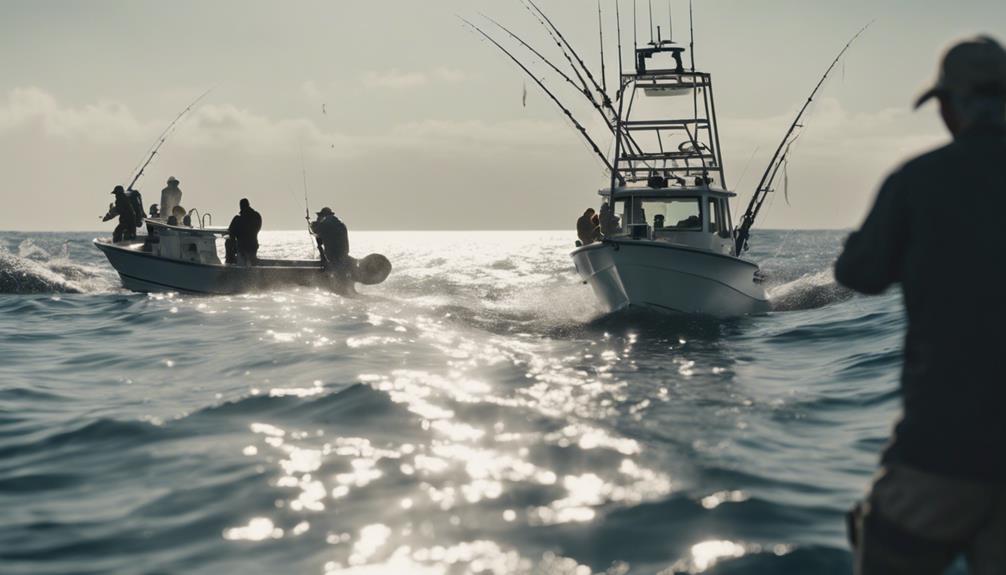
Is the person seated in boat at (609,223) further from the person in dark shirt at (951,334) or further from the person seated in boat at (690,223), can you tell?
the person in dark shirt at (951,334)

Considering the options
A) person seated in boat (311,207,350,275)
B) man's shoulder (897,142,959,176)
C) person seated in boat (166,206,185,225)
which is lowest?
person seated in boat (311,207,350,275)

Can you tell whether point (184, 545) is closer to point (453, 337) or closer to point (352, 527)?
point (352, 527)

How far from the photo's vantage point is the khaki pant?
2541 millimetres

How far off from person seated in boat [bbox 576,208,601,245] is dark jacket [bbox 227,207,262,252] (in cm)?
710

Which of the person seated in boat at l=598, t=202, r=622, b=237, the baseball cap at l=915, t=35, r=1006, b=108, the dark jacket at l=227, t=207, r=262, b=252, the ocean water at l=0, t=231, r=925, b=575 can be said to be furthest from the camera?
the dark jacket at l=227, t=207, r=262, b=252

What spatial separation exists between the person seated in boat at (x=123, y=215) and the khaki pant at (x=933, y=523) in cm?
2257

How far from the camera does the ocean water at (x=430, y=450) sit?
15.5 feet

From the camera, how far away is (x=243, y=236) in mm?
20266

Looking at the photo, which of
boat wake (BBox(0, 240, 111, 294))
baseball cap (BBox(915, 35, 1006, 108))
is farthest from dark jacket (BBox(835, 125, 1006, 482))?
boat wake (BBox(0, 240, 111, 294))

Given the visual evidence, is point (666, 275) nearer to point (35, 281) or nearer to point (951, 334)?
point (951, 334)

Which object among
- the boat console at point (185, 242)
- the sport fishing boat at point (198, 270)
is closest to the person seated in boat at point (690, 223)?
the sport fishing boat at point (198, 270)

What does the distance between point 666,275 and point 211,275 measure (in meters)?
10.1

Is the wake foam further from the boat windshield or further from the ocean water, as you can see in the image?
the ocean water

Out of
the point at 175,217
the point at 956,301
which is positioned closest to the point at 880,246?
the point at 956,301
